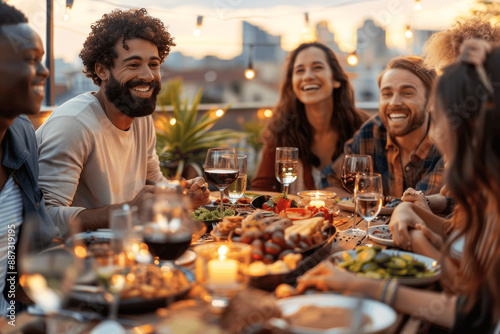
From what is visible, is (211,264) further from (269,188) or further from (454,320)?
(269,188)

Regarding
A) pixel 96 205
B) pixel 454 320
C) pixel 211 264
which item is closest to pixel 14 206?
pixel 96 205

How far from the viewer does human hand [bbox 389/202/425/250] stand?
1.49 metres

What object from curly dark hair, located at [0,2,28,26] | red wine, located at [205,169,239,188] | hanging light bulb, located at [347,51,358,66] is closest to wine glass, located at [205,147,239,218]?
red wine, located at [205,169,239,188]

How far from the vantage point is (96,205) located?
228cm

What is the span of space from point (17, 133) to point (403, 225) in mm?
1324

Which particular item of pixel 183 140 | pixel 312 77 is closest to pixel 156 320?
pixel 312 77

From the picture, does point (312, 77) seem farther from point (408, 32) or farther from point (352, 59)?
point (408, 32)

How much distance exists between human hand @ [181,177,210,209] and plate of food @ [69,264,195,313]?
3.05 ft

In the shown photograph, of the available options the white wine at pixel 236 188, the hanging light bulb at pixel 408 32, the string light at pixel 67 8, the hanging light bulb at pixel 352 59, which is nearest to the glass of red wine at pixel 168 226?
the white wine at pixel 236 188

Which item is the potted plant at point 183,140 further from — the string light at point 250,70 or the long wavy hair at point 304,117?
the long wavy hair at point 304,117

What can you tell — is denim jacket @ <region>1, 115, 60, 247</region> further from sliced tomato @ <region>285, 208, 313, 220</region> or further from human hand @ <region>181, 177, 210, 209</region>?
sliced tomato @ <region>285, 208, 313, 220</region>

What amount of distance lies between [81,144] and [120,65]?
0.49 meters

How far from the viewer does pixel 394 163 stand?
9.63 ft

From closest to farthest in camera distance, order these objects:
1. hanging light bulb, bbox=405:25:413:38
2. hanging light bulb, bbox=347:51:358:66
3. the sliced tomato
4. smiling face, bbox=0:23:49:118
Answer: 1. smiling face, bbox=0:23:49:118
2. the sliced tomato
3. hanging light bulb, bbox=347:51:358:66
4. hanging light bulb, bbox=405:25:413:38
